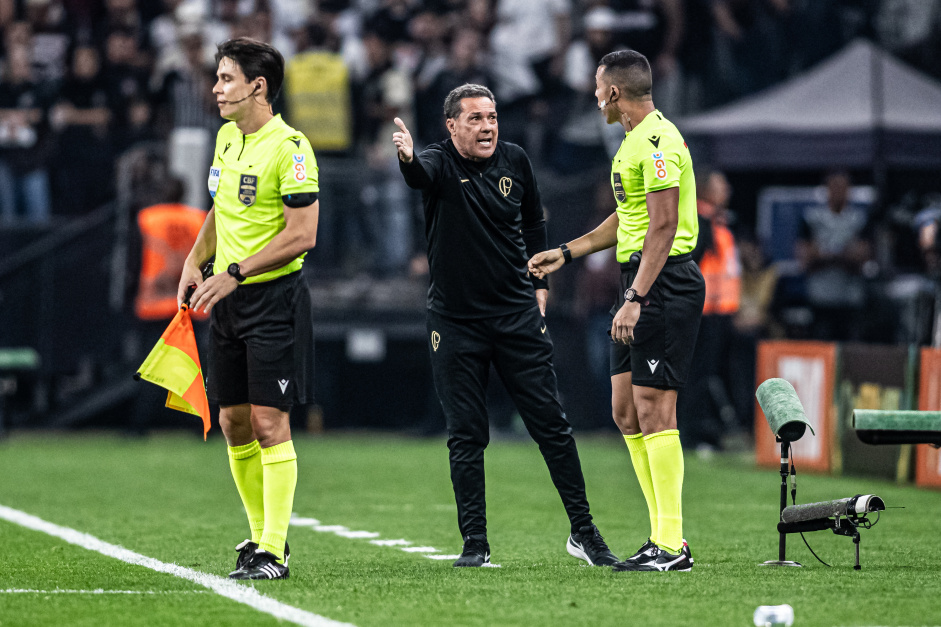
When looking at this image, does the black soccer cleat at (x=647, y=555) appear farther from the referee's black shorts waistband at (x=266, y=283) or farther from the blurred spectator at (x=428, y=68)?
the blurred spectator at (x=428, y=68)

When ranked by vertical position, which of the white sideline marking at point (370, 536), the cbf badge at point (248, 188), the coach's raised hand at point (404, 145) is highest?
the coach's raised hand at point (404, 145)

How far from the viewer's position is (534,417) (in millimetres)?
7270

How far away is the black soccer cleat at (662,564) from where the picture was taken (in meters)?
6.89

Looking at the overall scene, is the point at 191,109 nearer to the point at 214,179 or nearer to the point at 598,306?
the point at 598,306

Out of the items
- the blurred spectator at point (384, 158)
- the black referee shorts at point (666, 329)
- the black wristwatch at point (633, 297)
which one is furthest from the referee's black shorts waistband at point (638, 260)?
the blurred spectator at point (384, 158)

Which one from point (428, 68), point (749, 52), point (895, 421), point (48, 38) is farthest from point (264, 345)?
point (749, 52)

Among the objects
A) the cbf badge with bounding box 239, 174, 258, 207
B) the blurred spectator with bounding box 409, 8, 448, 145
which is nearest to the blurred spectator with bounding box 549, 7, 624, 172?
the blurred spectator with bounding box 409, 8, 448, 145

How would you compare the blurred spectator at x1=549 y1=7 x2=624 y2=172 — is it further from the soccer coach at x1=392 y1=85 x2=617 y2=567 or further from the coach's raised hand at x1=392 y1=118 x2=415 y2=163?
the coach's raised hand at x1=392 y1=118 x2=415 y2=163

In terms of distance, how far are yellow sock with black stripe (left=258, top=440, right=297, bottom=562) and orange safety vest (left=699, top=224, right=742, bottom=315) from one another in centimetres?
723

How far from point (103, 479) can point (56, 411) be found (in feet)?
14.9

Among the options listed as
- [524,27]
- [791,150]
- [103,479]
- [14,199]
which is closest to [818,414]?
[791,150]

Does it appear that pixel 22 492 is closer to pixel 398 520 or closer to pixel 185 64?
pixel 398 520

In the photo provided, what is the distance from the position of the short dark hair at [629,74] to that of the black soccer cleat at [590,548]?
1945 mm

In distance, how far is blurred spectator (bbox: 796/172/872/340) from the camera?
615 inches
